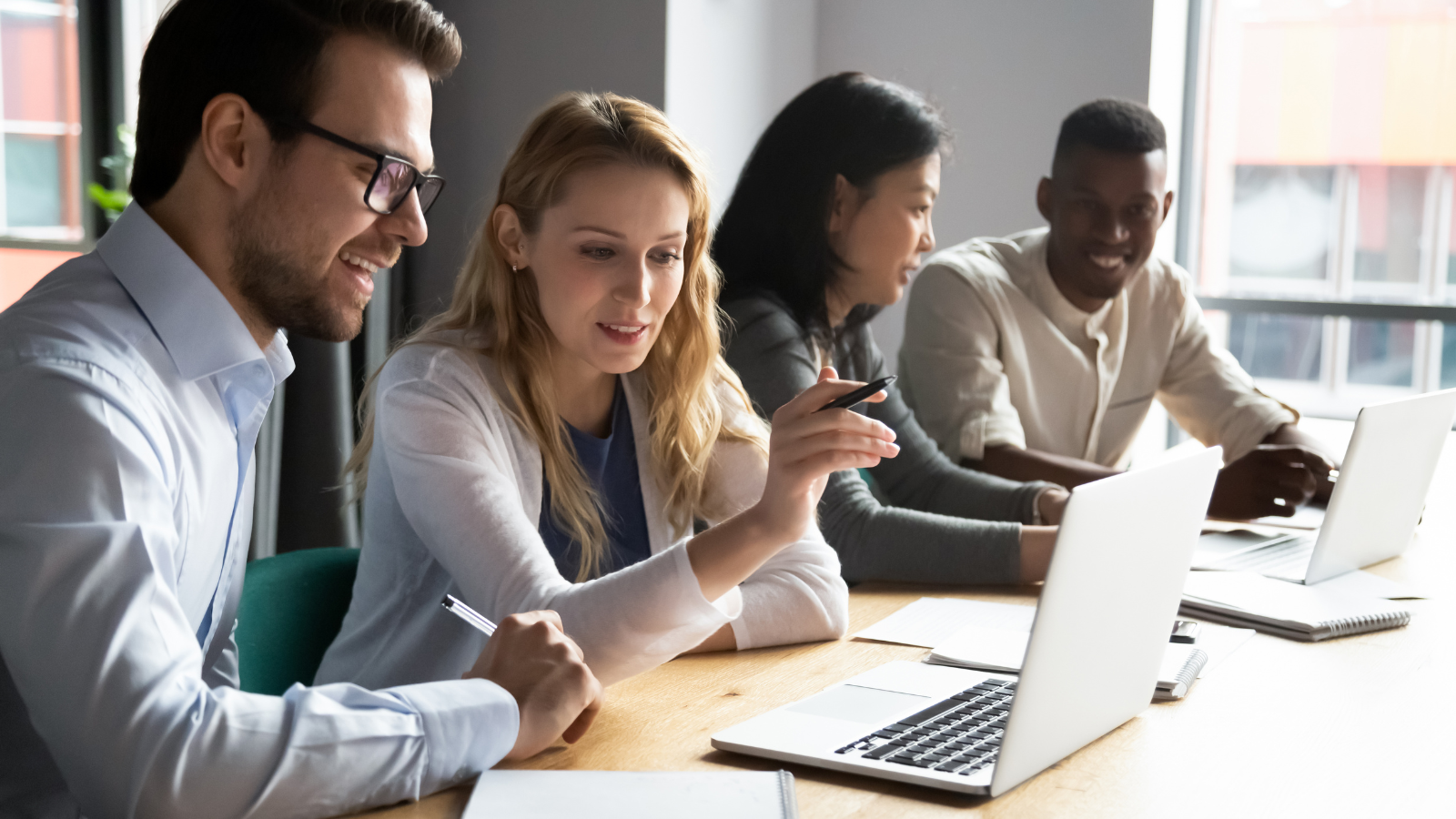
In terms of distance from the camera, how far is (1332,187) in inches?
144

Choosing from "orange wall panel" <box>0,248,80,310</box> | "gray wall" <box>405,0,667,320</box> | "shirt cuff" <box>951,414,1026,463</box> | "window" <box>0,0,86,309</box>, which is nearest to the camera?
"shirt cuff" <box>951,414,1026,463</box>

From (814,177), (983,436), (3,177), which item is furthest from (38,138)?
(983,436)

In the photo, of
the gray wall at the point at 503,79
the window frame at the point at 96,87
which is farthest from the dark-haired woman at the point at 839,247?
the window frame at the point at 96,87

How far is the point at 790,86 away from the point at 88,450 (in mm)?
2991

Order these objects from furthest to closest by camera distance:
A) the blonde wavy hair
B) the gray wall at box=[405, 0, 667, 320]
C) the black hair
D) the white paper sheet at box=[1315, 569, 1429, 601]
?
the gray wall at box=[405, 0, 667, 320]
the black hair
the white paper sheet at box=[1315, 569, 1429, 601]
the blonde wavy hair

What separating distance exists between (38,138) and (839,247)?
8.23ft

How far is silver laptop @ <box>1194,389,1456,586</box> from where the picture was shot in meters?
1.54

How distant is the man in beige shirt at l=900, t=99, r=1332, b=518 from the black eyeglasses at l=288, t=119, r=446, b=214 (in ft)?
4.64

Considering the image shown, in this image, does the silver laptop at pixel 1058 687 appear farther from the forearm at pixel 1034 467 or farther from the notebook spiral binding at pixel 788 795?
the forearm at pixel 1034 467

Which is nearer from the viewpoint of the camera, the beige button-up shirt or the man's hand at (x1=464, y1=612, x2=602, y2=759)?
the man's hand at (x1=464, y1=612, x2=602, y2=759)

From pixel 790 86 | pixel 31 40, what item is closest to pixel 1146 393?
pixel 790 86

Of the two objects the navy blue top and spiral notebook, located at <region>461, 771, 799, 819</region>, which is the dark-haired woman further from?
spiral notebook, located at <region>461, 771, 799, 819</region>

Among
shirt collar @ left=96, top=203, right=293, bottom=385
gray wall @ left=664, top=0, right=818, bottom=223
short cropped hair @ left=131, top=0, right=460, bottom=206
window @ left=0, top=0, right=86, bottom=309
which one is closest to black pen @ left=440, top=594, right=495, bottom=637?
shirt collar @ left=96, top=203, right=293, bottom=385

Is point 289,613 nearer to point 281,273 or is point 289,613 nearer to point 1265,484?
point 281,273
